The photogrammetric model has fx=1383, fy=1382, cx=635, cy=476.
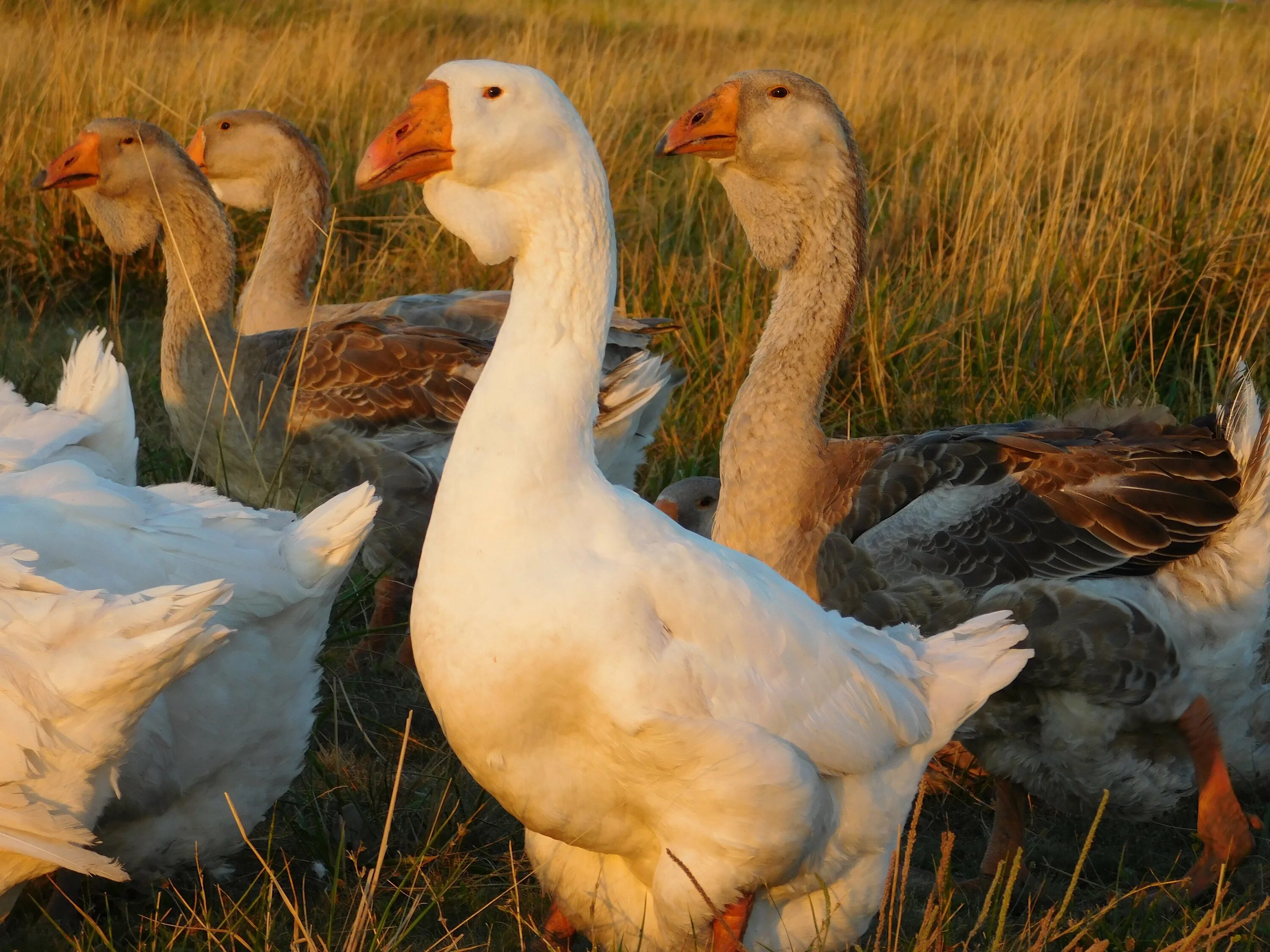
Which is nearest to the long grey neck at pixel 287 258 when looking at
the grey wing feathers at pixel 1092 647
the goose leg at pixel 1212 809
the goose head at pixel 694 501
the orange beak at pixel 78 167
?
the orange beak at pixel 78 167

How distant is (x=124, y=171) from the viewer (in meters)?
6.50

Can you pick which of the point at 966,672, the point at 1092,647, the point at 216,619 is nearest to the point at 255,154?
the point at 216,619

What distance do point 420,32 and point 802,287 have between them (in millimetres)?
10964

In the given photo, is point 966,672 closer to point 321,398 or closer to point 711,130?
point 711,130

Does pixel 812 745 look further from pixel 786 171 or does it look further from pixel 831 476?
pixel 786 171

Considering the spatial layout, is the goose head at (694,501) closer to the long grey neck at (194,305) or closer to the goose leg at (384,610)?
the goose leg at (384,610)

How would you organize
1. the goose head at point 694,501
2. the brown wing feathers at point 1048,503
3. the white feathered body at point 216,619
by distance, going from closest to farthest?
the white feathered body at point 216,619, the brown wing feathers at point 1048,503, the goose head at point 694,501

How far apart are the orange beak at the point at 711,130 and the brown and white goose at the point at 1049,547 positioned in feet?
0.06

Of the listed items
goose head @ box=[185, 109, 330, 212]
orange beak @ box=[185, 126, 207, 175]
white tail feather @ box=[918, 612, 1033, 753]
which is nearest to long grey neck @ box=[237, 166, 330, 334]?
goose head @ box=[185, 109, 330, 212]

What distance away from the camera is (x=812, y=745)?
10.1 feet

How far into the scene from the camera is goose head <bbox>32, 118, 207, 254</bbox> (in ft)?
21.2

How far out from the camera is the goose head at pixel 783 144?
487 cm

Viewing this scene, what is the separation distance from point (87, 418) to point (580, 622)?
2280mm

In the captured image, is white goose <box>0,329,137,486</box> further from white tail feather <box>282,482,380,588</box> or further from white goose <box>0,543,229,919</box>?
white goose <box>0,543,229,919</box>
